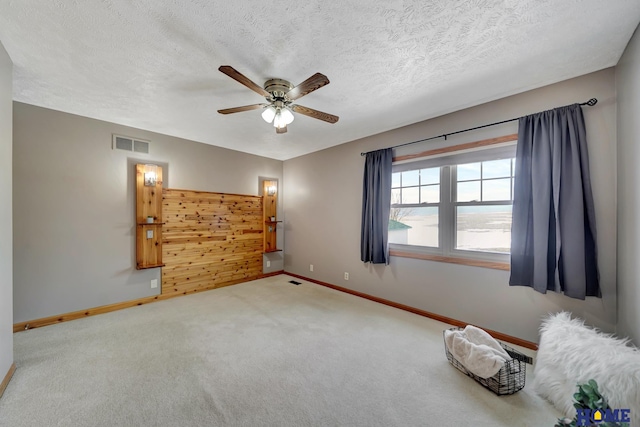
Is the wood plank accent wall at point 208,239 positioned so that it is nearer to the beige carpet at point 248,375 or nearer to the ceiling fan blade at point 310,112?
the beige carpet at point 248,375

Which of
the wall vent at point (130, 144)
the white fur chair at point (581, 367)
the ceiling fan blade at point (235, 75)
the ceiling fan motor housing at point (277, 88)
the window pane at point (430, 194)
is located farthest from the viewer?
the wall vent at point (130, 144)

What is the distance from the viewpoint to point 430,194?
326 cm

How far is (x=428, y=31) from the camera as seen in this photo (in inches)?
66.1

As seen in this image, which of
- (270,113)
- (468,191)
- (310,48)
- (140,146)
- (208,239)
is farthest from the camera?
(208,239)

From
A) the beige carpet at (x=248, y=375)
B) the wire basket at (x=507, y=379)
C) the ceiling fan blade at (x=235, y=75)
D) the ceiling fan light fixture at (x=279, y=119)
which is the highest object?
the ceiling fan blade at (x=235, y=75)

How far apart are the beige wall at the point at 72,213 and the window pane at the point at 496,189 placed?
4.47 metres

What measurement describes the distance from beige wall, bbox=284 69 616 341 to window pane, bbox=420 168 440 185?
1.05 feet

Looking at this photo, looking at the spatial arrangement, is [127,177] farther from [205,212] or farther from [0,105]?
[0,105]

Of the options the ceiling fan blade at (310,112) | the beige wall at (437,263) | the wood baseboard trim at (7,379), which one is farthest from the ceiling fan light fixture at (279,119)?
the wood baseboard trim at (7,379)

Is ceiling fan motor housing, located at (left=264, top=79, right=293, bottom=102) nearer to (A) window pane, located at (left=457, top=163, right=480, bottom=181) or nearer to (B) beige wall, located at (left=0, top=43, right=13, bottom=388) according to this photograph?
(B) beige wall, located at (left=0, top=43, right=13, bottom=388)

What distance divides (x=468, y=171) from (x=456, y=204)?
0.41m

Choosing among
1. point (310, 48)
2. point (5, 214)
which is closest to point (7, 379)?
point (5, 214)

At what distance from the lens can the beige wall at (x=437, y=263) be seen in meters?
2.09

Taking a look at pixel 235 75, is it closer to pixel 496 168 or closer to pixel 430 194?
pixel 430 194
